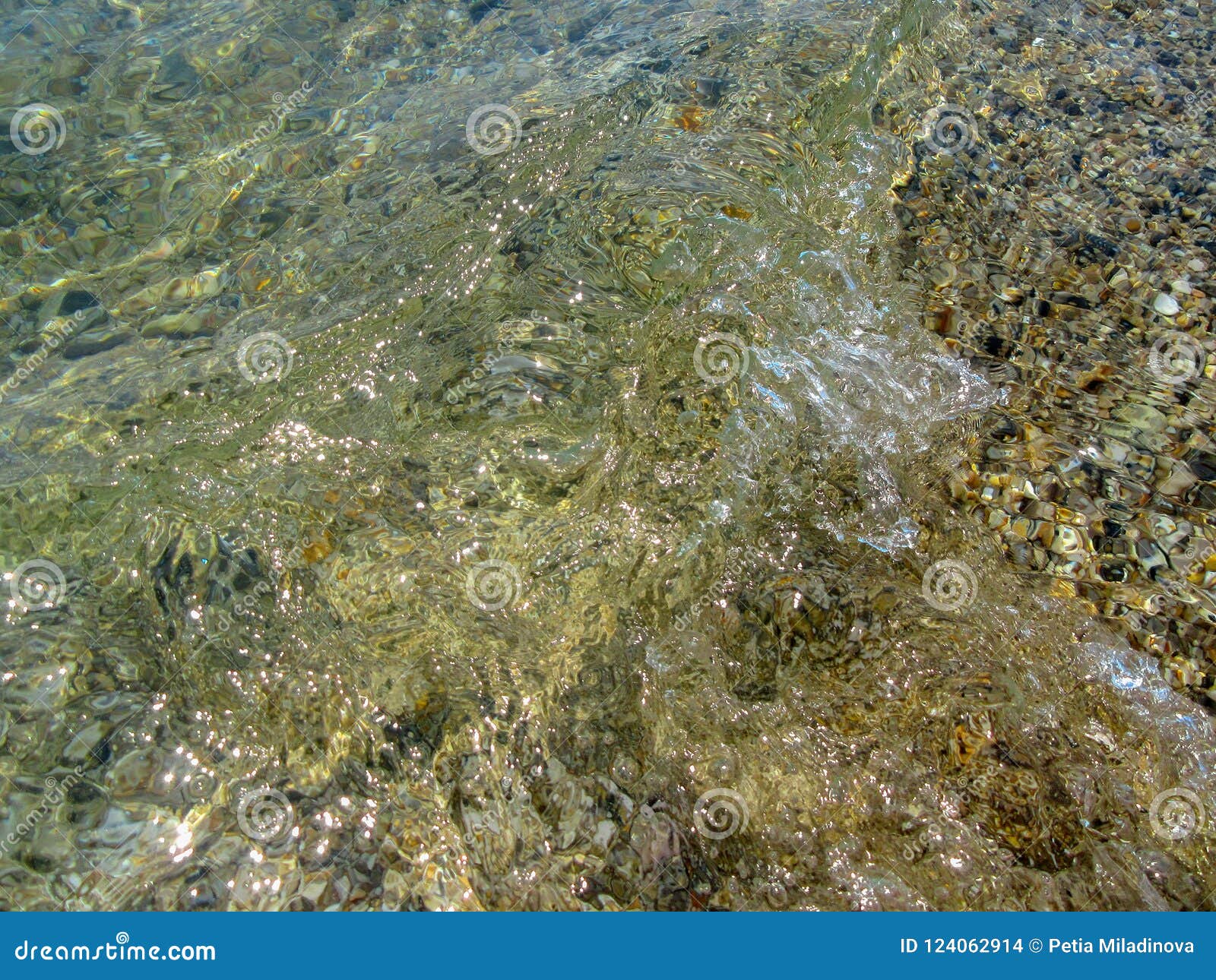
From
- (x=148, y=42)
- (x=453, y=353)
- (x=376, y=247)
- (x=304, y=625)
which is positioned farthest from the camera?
(x=148, y=42)

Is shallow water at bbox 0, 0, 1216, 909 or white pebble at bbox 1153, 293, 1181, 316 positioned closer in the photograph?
shallow water at bbox 0, 0, 1216, 909

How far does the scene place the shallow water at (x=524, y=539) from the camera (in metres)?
2.27

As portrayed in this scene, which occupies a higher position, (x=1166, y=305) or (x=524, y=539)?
(x=524, y=539)

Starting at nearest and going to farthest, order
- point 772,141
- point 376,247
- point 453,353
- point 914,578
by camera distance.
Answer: point 914,578 → point 453,353 → point 376,247 → point 772,141

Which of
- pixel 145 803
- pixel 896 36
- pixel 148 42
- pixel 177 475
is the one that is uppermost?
pixel 148 42

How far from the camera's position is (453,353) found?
3.18 metres

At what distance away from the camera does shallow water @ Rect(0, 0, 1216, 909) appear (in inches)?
89.3

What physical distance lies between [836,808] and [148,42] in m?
4.59

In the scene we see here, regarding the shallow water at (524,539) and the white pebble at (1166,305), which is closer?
the shallow water at (524,539)

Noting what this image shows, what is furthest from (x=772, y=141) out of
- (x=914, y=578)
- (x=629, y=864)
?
(x=629, y=864)

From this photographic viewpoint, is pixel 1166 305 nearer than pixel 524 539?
No

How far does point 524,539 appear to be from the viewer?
2.76 metres

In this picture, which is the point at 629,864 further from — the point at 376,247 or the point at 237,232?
the point at 237,232

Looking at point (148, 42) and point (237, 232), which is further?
point (148, 42)
